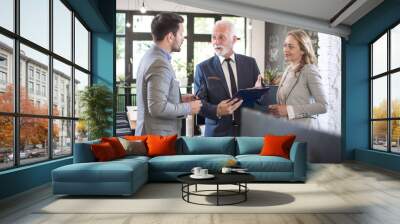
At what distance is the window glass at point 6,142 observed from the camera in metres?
4.55

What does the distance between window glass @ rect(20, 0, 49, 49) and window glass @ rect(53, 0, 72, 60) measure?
337 millimetres

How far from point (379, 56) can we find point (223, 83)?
358 cm

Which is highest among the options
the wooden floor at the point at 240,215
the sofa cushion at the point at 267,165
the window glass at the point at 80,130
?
the window glass at the point at 80,130

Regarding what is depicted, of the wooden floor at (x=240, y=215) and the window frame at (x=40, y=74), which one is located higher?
the window frame at (x=40, y=74)

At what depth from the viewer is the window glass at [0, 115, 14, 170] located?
455cm

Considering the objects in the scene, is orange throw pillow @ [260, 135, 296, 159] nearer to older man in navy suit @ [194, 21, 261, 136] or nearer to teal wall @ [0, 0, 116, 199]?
older man in navy suit @ [194, 21, 261, 136]

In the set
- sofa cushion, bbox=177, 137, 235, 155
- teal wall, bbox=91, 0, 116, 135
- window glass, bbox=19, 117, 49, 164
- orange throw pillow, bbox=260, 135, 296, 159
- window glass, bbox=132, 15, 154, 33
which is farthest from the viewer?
window glass, bbox=132, 15, 154, 33

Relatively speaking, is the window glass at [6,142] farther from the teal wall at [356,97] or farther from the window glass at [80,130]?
the teal wall at [356,97]

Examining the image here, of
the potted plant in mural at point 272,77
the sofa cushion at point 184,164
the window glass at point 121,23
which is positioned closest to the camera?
the sofa cushion at point 184,164

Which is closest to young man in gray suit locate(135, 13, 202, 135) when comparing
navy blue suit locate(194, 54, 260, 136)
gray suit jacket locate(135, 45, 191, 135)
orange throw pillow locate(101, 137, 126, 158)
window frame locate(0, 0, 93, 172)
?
gray suit jacket locate(135, 45, 191, 135)

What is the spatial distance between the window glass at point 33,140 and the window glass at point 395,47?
669 cm

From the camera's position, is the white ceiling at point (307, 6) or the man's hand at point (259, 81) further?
the man's hand at point (259, 81)

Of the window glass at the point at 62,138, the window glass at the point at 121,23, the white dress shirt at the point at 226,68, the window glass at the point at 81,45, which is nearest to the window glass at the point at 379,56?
the white dress shirt at the point at 226,68

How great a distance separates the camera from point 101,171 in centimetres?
455
